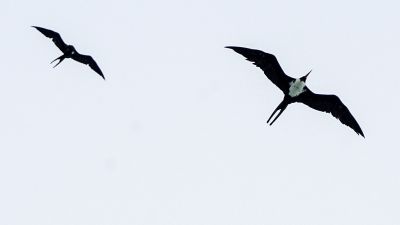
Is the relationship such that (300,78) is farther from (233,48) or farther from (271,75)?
(233,48)

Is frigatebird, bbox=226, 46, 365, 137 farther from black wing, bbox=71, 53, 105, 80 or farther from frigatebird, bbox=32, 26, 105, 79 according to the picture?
black wing, bbox=71, 53, 105, 80

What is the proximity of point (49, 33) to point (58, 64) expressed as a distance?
179 centimetres

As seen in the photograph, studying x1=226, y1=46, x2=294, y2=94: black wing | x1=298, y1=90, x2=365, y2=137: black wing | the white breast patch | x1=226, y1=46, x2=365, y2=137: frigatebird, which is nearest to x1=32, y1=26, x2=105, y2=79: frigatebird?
x1=226, y1=46, x2=294, y2=94: black wing

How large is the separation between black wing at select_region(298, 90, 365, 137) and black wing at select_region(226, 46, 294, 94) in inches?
34.5

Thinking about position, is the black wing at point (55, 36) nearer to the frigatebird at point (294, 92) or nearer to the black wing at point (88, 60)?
the black wing at point (88, 60)

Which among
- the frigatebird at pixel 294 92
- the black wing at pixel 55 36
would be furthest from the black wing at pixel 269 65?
the black wing at pixel 55 36

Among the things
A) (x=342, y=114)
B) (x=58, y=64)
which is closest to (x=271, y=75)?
(x=342, y=114)

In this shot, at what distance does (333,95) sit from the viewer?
2823 centimetres

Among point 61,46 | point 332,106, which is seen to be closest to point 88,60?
point 61,46

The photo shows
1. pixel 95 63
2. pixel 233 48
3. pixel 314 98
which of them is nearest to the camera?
pixel 233 48

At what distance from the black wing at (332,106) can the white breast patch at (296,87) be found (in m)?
0.51

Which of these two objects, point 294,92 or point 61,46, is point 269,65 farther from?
point 61,46

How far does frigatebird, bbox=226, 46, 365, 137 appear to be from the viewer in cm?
2730

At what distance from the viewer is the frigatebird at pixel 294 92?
2730 centimetres
